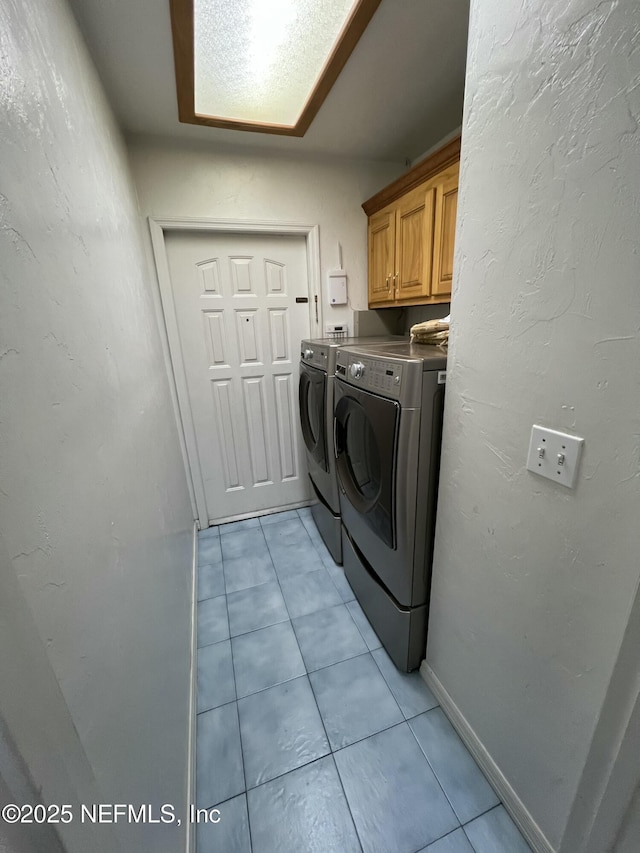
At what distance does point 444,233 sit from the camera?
1561mm

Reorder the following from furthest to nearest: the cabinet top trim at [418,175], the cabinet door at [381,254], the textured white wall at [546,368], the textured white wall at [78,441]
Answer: the cabinet door at [381,254], the cabinet top trim at [418,175], the textured white wall at [546,368], the textured white wall at [78,441]

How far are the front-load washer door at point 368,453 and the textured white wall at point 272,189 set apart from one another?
1095 millimetres

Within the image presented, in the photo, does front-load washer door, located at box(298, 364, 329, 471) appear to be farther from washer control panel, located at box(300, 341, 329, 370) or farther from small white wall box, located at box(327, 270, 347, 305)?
small white wall box, located at box(327, 270, 347, 305)

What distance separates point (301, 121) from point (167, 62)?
63 cm

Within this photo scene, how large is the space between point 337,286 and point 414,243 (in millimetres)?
599

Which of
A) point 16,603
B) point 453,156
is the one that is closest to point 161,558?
point 16,603

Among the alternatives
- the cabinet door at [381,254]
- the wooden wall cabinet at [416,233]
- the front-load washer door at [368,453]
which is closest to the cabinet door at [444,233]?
the wooden wall cabinet at [416,233]

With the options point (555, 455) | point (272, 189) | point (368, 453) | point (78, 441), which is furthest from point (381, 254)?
point (78, 441)

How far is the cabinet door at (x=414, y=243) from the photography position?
1630 millimetres

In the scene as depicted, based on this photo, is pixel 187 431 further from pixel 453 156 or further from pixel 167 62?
pixel 453 156

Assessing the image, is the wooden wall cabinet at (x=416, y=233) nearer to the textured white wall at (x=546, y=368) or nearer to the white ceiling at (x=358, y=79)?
the white ceiling at (x=358, y=79)

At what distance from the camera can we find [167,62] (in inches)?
49.8

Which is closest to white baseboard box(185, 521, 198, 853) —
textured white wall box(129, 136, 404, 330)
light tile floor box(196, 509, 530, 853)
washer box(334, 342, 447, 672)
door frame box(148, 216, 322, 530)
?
light tile floor box(196, 509, 530, 853)

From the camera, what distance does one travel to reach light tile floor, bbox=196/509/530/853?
0.94 meters
